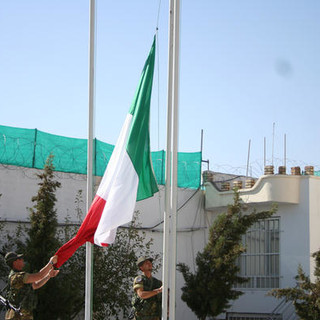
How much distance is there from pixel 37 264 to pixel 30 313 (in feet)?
14.5

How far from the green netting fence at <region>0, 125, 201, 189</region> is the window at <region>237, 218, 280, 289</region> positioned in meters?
3.18

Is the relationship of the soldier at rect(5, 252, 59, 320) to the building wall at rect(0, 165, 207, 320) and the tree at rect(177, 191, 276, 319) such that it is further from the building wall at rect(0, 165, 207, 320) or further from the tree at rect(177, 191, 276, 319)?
the tree at rect(177, 191, 276, 319)

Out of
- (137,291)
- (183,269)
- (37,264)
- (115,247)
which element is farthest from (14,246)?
(137,291)

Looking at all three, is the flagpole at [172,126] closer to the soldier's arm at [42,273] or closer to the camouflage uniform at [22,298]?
the soldier's arm at [42,273]

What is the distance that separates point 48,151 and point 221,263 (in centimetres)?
503

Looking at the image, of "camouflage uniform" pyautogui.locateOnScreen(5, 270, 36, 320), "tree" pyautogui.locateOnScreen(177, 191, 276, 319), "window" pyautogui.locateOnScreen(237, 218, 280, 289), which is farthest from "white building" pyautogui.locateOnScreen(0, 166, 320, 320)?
"camouflage uniform" pyautogui.locateOnScreen(5, 270, 36, 320)

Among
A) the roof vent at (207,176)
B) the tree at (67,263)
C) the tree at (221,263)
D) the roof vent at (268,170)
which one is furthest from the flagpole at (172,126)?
the roof vent at (207,176)

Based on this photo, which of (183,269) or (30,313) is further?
(183,269)

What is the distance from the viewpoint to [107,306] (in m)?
15.9

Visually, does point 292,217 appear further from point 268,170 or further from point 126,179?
point 126,179

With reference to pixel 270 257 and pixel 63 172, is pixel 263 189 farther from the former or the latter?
pixel 63 172

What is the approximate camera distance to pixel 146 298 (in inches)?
360

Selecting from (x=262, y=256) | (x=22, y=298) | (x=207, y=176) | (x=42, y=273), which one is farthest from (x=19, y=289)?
(x=207, y=176)

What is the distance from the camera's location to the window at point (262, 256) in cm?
1831
